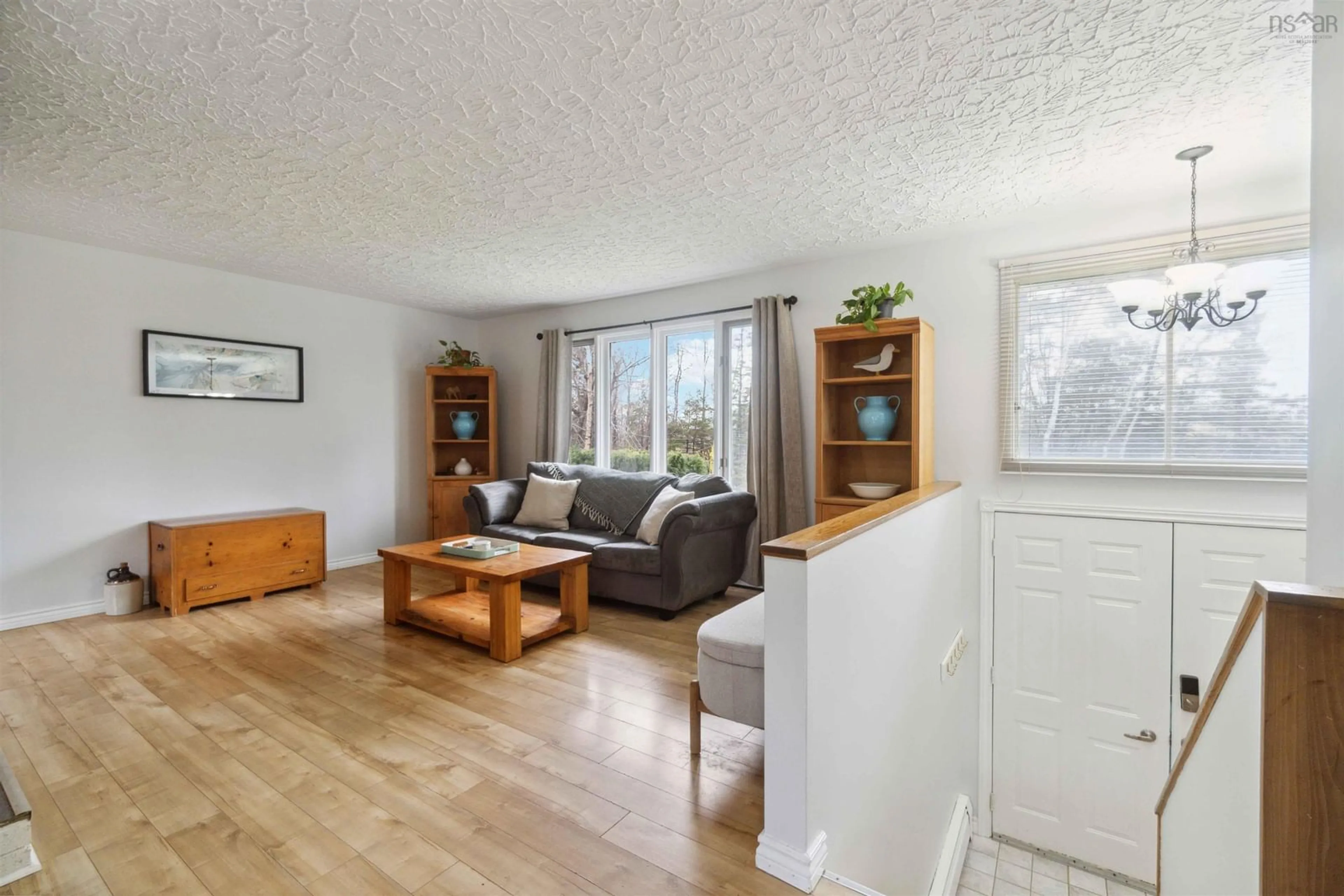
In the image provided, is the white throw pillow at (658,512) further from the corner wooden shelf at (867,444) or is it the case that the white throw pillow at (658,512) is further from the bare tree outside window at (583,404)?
the bare tree outside window at (583,404)

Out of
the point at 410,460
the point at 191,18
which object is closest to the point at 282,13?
the point at 191,18

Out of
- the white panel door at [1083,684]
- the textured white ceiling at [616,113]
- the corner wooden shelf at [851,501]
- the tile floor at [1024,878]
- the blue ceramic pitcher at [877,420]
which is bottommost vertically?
the tile floor at [1024,878]

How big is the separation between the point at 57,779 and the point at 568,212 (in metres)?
3.11

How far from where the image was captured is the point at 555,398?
18.2 feet

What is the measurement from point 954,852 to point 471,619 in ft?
9.52

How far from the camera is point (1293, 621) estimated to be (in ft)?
2.29

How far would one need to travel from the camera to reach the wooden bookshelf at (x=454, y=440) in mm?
5535

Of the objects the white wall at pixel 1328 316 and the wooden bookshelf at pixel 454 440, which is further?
the wooden bookshelf at pixel 454 440

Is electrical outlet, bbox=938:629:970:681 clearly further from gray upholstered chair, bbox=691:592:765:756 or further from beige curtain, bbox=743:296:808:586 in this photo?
gray upholstered chair, bbox=691:592:765:756

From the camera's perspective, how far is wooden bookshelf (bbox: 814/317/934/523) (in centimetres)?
334

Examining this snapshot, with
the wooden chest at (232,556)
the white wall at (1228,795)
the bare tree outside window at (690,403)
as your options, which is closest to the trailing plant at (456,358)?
the wooden chest at (232,556)

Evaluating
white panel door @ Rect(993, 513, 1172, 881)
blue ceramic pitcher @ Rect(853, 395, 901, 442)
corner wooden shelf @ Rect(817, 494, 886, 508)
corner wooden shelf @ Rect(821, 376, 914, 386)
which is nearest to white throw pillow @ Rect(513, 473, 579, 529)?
corner wooden shelf @ Rect(817, 494, 886, 508)

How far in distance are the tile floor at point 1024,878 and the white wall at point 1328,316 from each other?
262 cm

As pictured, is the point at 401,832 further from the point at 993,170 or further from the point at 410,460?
the point at 410,460
